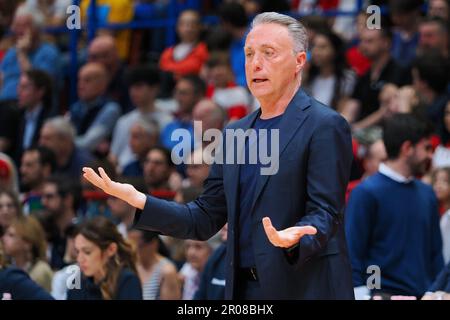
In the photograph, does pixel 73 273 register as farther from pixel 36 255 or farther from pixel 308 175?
pixel 308 175

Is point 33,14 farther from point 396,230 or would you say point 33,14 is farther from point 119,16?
point 396,230

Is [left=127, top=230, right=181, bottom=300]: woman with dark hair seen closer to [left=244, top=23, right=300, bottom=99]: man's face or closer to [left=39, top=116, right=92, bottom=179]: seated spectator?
[left=39, top=116, right=92, bottom=179]: seated spectator

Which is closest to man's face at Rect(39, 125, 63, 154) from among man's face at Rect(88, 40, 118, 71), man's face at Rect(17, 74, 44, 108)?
man's face at Rect(17, 74, 44, 108)

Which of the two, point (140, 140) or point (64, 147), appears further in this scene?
point (64, 147)

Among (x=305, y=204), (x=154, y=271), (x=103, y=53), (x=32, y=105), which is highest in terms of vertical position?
(x=103, y=53)

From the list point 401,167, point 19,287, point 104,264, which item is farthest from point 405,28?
point 19,287

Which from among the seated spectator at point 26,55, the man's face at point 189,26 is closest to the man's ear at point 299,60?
the man's face at point 189,26

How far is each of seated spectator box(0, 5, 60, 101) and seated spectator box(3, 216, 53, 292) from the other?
352cm

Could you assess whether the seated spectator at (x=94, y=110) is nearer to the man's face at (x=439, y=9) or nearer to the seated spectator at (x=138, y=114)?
the seated spectator at (x=138, y=114)

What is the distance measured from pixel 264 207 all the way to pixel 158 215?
0.41 m

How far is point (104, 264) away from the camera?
240 inches

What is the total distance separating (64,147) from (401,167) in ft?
13.8

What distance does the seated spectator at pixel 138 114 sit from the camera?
9.55 metres

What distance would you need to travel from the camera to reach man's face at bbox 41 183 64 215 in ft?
27.0
